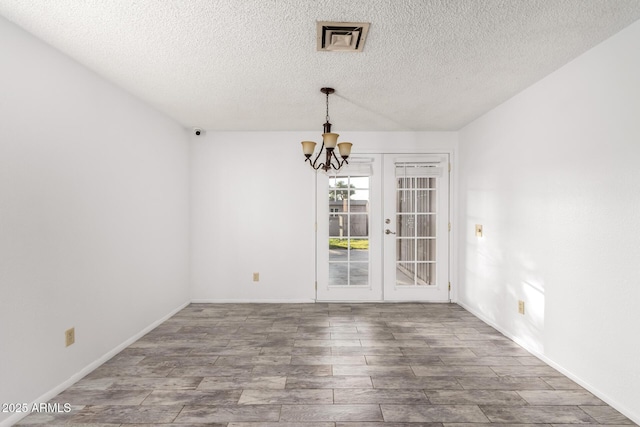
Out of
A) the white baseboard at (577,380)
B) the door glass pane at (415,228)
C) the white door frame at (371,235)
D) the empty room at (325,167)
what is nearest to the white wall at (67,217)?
the empty room at (325,167)

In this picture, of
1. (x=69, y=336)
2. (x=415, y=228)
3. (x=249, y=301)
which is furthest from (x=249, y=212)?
(x=69, y=336)

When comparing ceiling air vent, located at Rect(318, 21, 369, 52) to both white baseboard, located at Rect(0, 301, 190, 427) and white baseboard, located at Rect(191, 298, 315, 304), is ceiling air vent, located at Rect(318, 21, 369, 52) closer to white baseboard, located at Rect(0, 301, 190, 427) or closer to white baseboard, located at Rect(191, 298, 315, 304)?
white baseboard, located at Rect(0, 301, 190, 427)

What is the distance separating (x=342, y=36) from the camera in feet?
6.99

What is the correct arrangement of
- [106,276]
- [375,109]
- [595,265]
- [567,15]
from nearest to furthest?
[567,15] < [595,265] < [106,276] < [375,109]

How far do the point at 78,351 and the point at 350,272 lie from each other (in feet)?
10.3

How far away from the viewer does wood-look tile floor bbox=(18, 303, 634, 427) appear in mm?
2041

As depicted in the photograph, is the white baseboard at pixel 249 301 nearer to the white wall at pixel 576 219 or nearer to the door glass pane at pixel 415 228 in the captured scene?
the door glass pane at pixel 415 228

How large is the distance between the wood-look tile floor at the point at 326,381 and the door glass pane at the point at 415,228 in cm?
103

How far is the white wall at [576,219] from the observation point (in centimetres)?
207

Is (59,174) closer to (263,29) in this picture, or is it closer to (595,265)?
(263,29)

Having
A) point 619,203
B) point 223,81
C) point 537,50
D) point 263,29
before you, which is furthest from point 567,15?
point 223,81

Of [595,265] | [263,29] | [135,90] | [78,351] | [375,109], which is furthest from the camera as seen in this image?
[375,109]

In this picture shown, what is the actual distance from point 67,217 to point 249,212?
7.82 ft

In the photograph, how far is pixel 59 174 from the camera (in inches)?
91.2
